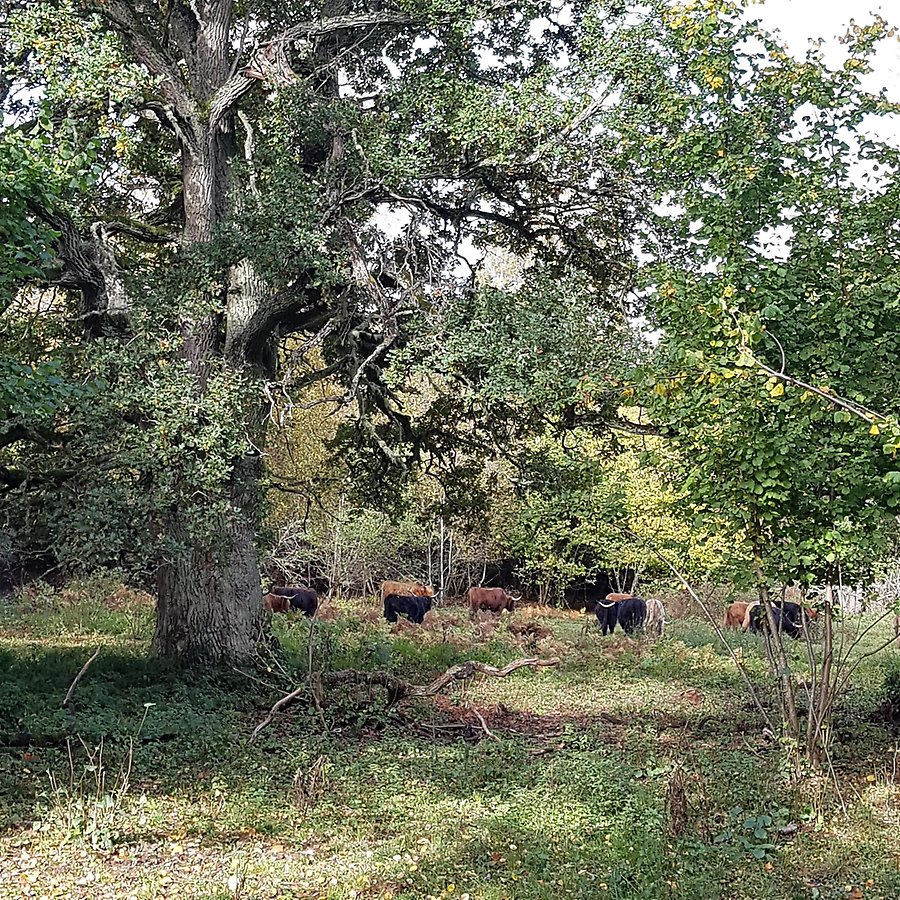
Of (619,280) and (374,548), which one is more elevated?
(619,280)

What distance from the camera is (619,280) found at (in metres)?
12.6

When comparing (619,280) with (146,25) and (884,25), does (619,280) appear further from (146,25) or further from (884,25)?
(146,25)

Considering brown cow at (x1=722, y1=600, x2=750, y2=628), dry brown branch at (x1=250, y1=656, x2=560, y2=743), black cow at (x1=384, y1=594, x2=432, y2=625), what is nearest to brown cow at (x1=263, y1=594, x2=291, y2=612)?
black cow at (x1=384, y1=594, x2=432, y2=625)

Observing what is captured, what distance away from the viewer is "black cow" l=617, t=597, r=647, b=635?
21219mm

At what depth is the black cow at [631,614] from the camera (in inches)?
835

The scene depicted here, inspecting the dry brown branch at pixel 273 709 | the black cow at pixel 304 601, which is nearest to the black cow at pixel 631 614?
the black cow at pixel 304 601

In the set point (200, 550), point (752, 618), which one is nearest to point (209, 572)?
point (200, 550)

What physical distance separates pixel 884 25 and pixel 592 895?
23.1ft

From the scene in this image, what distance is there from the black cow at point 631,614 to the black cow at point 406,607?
14.4 feet

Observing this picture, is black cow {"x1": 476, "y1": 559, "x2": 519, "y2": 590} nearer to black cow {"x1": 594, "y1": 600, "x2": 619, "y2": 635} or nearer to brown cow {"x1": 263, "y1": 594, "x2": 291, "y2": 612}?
black cow {"x1": 594, "y1": 600, "x2": 619, "y2": 635}

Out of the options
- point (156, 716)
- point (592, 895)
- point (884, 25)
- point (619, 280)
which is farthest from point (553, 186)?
point (592, 895)

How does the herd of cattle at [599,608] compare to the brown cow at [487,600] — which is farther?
the brown cow at [487,600]

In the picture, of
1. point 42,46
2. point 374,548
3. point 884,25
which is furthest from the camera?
point 374,548

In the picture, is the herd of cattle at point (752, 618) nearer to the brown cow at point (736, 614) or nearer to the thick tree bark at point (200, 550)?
the brown cow at point (736, 614)
